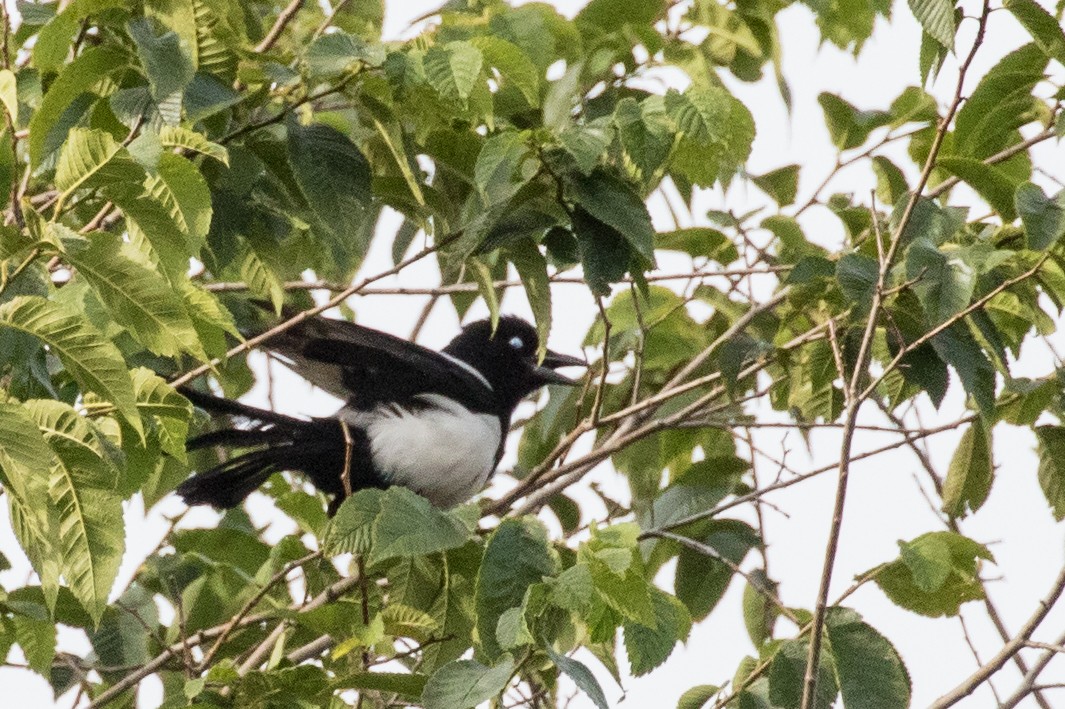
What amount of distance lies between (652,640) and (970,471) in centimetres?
147

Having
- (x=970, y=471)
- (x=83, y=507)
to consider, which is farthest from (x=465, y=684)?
(x=970, y=471)

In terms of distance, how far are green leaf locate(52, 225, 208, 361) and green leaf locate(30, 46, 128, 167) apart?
557 mm

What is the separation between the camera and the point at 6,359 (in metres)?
3.10

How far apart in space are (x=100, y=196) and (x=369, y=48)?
0.77 m

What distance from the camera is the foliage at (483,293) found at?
2.59 meters

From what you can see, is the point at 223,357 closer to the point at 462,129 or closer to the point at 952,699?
the point at 462,129

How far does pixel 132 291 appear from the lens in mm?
2398

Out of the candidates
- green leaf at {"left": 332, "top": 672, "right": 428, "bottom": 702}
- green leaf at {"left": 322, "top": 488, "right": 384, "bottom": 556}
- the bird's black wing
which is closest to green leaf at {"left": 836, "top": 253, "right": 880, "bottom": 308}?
green leaf at {"left": 322, "top": 488, "right": 384, "bottom": 556}

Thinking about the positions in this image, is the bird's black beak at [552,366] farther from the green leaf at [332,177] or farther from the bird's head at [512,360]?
the green leaf at [332,177]

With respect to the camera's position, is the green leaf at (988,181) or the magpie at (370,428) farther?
the magpie at (370,428)

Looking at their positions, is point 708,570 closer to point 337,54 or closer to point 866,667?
point 866,667

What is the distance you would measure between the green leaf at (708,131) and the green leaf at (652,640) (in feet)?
3.08

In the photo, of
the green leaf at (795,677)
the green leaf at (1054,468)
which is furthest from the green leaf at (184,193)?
the green leaf at (1054,468)

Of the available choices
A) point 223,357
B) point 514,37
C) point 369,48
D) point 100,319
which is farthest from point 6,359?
point 514,37
